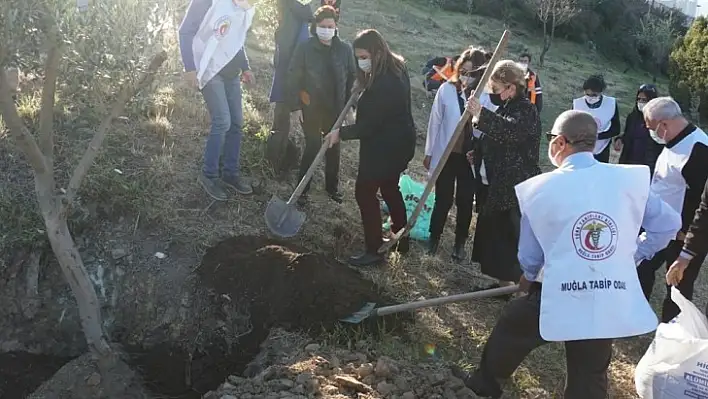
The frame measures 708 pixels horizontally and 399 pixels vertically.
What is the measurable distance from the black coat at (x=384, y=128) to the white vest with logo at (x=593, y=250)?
1.82 m

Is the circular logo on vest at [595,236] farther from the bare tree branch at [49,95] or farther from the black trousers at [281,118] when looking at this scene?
the black trousers at [281,118]

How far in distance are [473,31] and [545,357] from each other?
54.4 feet

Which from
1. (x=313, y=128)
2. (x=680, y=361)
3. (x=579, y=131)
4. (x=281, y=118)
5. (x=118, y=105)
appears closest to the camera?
(x=579, y=131)

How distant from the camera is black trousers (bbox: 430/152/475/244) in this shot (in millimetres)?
4801

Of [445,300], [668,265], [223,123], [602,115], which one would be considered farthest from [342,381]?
[602,115]

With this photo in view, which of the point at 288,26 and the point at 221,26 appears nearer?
the point at 221,26

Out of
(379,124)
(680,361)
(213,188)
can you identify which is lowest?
(213,188)

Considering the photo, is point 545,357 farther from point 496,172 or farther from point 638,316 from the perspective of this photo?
point 638,316

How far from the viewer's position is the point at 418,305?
381cm

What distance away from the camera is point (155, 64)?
3119mm

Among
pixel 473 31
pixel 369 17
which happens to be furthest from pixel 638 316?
pixel 473 31

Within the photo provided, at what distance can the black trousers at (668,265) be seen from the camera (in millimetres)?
3581

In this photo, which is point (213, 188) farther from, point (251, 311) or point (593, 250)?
point (593, 250)

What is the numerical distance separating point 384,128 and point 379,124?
0.05 m
